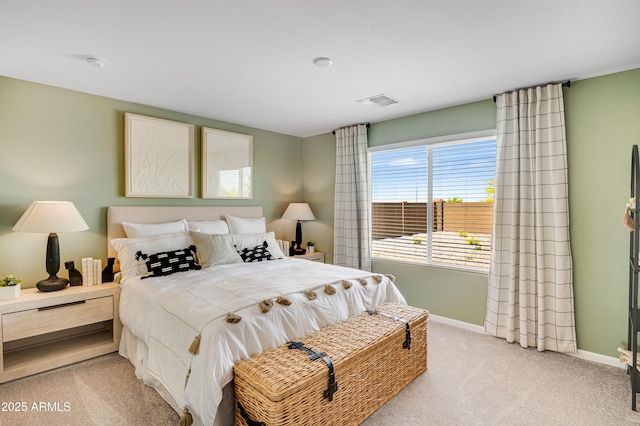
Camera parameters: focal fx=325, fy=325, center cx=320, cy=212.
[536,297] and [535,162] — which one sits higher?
[535,162]

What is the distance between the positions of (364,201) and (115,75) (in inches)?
119

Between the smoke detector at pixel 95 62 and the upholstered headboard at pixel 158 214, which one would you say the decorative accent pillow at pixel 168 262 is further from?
the smoke detector at pixel 95 62

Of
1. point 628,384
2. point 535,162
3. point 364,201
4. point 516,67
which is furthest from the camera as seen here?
point 364,201

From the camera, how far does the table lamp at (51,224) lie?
263 centimetres

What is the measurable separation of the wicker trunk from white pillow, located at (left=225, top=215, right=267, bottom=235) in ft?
6.86

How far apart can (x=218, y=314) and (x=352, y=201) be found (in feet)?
9.25

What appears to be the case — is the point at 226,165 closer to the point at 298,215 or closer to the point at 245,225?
the point at 245,225

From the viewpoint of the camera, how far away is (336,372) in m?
1.88

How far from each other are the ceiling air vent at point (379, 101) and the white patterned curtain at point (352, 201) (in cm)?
79

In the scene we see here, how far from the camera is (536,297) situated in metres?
3.05

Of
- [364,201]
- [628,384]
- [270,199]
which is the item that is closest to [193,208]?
[270,199]

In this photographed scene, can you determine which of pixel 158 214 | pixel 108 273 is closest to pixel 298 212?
pixel 158 214

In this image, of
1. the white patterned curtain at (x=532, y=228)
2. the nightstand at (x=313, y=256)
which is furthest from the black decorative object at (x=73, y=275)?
the white patterned curtain at (x=532, y=228)

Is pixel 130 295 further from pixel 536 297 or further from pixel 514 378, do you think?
pixel 536 297
